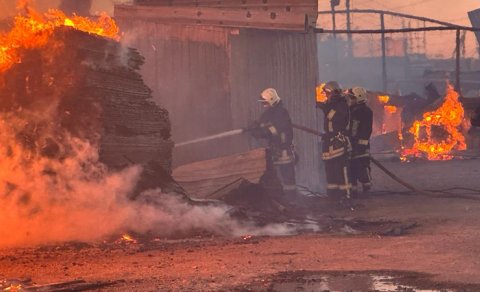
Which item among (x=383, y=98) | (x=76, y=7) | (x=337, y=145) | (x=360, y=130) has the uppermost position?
(x=76, y=7)

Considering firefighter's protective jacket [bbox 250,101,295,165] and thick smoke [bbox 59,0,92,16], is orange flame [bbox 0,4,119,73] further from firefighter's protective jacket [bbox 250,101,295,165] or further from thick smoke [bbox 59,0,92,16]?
thick smoke [bbox 59,0,92,16]

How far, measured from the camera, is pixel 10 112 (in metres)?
7.91

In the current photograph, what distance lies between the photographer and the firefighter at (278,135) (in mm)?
11281

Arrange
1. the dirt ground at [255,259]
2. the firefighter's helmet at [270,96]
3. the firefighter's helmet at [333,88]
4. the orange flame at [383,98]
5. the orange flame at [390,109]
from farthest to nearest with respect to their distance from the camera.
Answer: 1. the orange flame at [390,109]
2. the orange flame at [383,98]
3. the firefighter's helmet at [270,96]
4. the firefighter's helmet at [333,88]
5. the dirt ground at [255,259]

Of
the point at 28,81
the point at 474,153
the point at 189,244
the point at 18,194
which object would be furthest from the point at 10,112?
the point at 474,153

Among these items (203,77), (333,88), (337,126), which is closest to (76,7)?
(203,77)

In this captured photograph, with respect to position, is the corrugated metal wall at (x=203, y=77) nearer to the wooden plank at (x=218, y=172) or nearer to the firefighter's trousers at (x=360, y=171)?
the wooden plank at (x=218, y=172)

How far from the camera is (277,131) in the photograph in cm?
1126

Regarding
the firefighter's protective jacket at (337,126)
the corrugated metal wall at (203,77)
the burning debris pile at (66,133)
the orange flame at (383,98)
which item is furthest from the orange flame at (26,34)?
the orange flame at (383,98)

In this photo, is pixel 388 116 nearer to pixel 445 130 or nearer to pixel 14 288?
pixel 445 130

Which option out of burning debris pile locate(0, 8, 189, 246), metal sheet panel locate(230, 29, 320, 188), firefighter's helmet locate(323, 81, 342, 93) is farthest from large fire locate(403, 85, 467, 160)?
burning debris pile locate(0, 8, 189, 246)

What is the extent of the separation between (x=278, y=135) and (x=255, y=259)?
539 centimetres

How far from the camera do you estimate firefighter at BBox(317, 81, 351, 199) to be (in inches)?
435

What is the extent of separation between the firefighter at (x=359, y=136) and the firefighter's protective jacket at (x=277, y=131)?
4.26 feet
